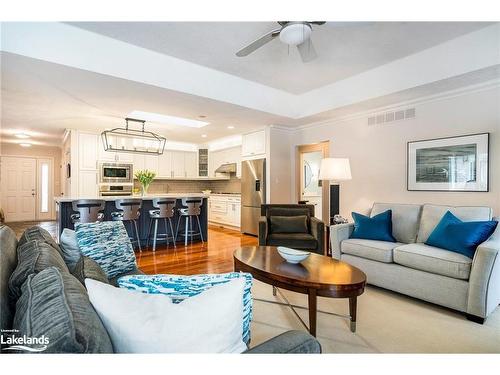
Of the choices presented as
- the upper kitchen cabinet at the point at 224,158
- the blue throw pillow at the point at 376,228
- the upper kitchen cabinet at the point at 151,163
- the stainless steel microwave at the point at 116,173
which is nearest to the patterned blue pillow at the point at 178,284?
the blue throw pillow at the point at 376,228

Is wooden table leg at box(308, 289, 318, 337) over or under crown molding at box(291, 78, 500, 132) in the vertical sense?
under

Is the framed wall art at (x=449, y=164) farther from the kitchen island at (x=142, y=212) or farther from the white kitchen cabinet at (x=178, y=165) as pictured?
the white kitchen cabinet at (x=178, y=165)

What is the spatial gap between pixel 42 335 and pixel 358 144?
15.5ft

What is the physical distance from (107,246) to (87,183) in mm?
4997

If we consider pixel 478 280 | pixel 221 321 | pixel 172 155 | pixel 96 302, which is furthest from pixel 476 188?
pixel 172 155

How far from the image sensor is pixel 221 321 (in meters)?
0.82

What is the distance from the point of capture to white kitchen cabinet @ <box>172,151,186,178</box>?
7.85 meters

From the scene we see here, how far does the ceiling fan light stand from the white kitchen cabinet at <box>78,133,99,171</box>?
560 cm

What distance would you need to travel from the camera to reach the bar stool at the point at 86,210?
409cm

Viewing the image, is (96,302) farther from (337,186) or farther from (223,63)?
(337,186)

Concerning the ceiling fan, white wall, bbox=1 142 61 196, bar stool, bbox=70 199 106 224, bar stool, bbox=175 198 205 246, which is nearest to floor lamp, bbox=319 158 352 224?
the ceiling fan

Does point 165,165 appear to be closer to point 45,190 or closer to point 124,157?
point 124,157

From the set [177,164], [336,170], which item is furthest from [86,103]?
[336,170]

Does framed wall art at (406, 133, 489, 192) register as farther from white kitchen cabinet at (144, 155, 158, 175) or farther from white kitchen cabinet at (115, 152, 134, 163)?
white kitchen cabinet at (115, 152, 134, 163)
